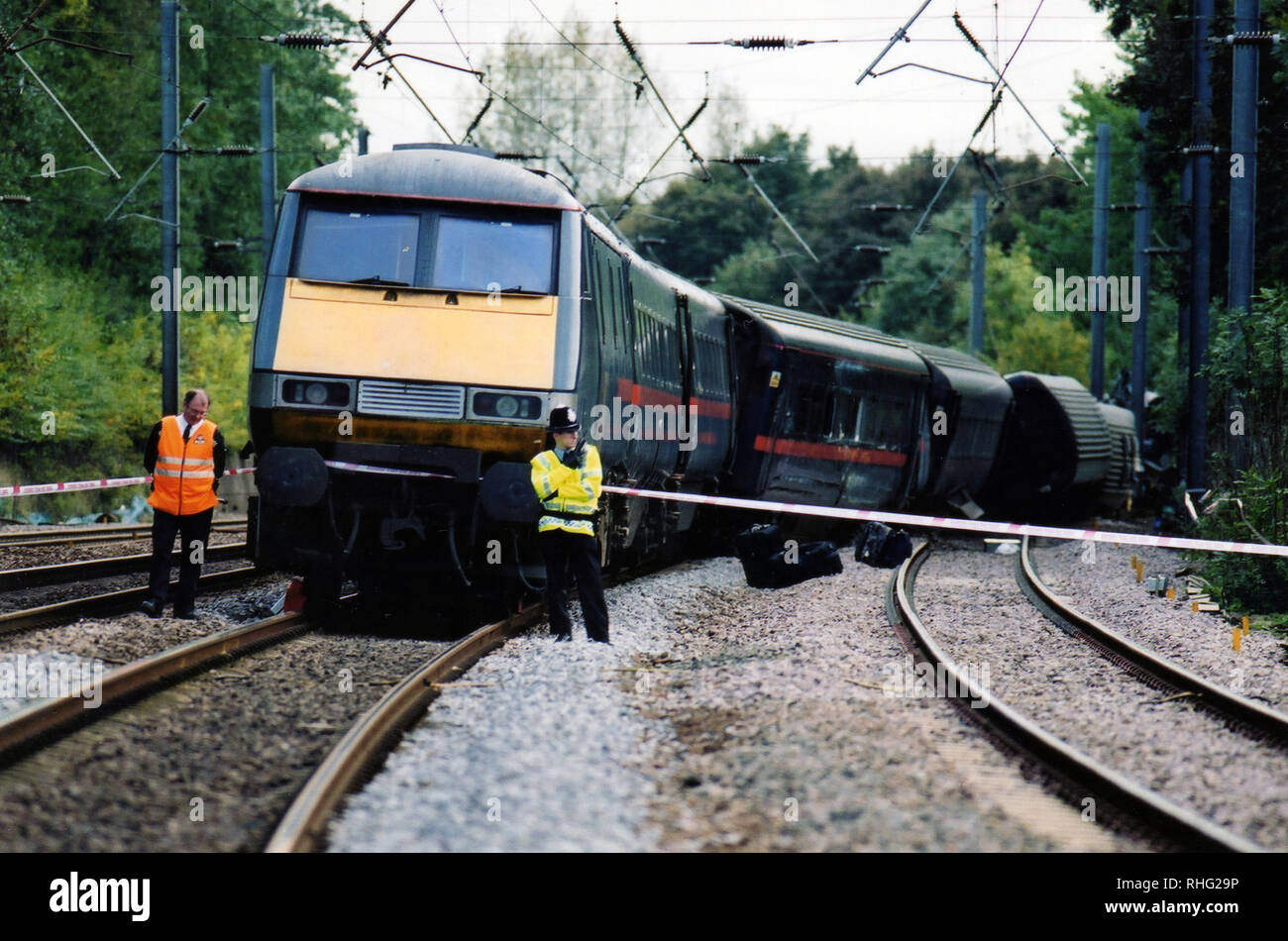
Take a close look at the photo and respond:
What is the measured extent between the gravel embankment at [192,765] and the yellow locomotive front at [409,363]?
73.4 inches

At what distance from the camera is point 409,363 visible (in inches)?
423

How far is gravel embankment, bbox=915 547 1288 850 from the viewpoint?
6605mm

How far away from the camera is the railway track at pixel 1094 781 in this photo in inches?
220

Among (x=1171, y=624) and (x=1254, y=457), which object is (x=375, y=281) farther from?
(x=1254, y=457)

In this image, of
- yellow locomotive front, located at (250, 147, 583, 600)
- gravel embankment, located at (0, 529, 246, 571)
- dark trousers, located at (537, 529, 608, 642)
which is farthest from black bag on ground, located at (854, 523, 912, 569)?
gravel embankment, located at (0, 529, 246, 571)

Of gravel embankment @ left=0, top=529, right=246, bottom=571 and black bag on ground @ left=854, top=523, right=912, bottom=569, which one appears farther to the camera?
black bag on ground @ left=854, top=523, right=912, bottom=569

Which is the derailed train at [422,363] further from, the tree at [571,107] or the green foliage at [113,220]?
the tree at [571,107]

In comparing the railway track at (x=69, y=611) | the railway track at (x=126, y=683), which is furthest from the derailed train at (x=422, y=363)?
the railway track at (x=69, y=611)

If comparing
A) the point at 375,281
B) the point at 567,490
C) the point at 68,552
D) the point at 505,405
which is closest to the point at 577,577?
the point at 567,490

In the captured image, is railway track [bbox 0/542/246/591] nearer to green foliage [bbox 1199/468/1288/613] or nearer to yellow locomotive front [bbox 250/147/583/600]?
yellow locomotive front [bbox 250/147/583/600]

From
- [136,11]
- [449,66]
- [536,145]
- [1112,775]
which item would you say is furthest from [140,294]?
[1112,775]

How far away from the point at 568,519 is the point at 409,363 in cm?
157

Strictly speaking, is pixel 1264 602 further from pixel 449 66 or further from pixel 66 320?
pixel 66 320

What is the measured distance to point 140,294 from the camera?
115 feet
